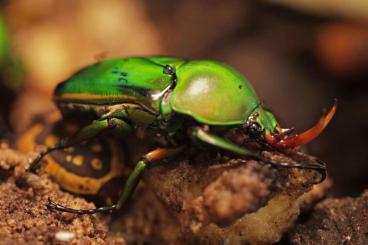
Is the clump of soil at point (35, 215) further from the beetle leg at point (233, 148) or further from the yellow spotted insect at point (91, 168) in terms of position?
the beetle leg at point (233, 148)

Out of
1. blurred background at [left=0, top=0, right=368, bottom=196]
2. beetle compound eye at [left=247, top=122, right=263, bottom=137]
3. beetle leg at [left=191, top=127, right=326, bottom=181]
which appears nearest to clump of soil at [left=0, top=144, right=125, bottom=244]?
beetle leg at [left=191, top=127, right=326, bottom=181]

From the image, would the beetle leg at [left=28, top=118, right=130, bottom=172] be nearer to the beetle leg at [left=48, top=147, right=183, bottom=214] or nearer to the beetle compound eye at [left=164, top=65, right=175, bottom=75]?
the beetle leg at [left=48, top=147, right=183, bottom=214]

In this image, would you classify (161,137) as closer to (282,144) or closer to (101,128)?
(101,128)

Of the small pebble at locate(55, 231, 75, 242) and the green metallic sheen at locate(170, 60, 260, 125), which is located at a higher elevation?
the green metallic sheen at locate(170, 60, 260, 125)

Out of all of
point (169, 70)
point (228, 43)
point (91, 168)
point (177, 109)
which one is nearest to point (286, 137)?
point (177, 109)

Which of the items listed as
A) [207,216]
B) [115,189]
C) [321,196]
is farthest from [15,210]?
[321,196]

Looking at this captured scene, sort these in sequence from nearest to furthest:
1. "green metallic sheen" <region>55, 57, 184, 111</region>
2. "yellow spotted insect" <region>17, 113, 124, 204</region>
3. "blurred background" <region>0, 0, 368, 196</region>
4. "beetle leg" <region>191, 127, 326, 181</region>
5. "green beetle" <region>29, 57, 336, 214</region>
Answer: "beetle leg" <region>191, 127, 326, 181</region> → "green beetle" <region>29, 57, 336, 214</region> → "green metallic sheen" <region>55, 57, 184, 111</region> → "yellow spotted insect" <region>17, 113, 124, 204</region> → "blurred background" <region>0, 0, 368, 196</region>

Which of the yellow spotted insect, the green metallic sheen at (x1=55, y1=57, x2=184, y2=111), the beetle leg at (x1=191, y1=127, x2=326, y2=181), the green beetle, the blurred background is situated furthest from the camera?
the blurred background
